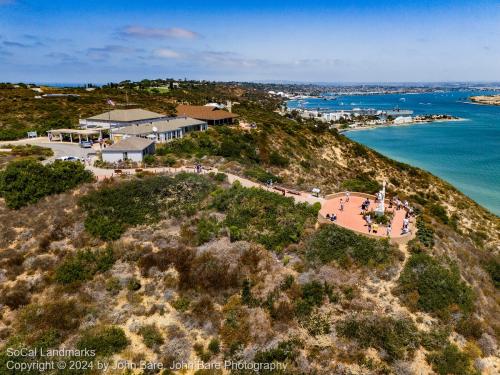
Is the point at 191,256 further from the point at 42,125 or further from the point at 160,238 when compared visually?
the point at 42,125

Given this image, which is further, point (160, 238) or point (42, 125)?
point (42, 125)

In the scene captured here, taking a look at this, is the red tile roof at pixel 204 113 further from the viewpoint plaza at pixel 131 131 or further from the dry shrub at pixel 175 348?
the dry shrub at pixel 175 348

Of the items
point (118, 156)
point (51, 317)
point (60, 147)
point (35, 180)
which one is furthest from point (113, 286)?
point (60, 147)

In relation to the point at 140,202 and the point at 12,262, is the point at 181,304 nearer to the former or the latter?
the point at 12,262

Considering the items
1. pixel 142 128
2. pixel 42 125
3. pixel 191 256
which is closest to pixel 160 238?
pixel 191 256

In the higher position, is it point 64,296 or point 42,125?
point 42,125

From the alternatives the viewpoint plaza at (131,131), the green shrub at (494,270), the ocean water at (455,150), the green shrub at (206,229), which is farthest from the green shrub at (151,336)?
the ocean water at (455,150)
